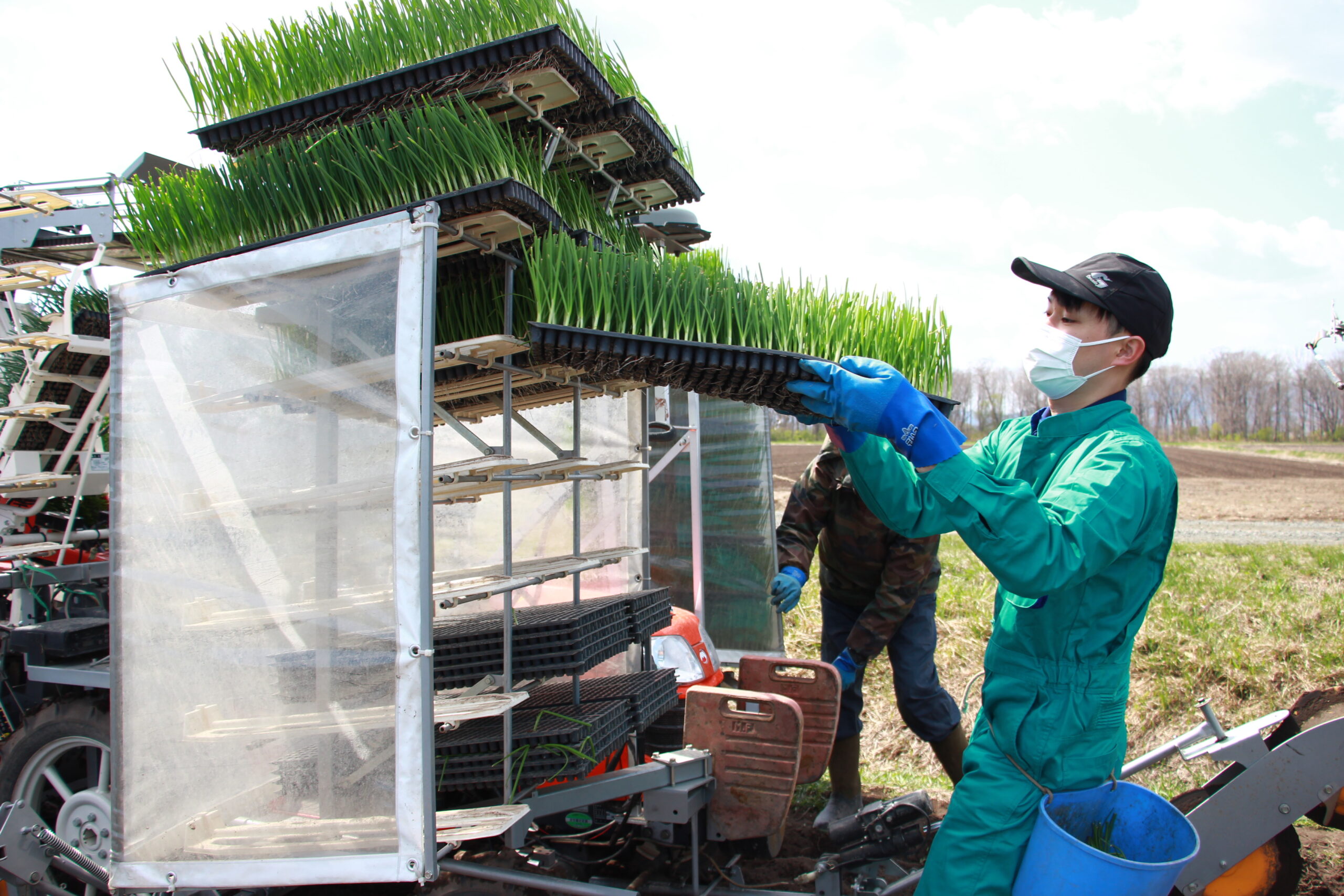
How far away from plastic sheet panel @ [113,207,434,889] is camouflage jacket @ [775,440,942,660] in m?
2.16

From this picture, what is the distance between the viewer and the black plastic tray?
88.6 inches

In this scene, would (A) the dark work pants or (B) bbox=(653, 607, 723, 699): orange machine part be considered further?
(B) bbox=(653, 607, 723, 699): orange machine part

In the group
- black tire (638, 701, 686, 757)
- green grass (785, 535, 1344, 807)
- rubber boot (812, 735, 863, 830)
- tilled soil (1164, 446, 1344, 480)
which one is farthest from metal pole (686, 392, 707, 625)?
tilled soil (1164, 446, 1344, 480)

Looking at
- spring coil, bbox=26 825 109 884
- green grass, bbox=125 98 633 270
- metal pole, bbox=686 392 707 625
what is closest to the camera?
green grass, bbox=125 98 633 270

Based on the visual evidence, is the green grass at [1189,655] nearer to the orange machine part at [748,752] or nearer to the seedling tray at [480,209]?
the orange machine part at [748,752]

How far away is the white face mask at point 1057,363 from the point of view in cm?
192

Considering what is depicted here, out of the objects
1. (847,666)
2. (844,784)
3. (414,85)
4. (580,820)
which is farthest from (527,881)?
(414,85)

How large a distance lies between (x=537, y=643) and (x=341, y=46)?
6.96 feet

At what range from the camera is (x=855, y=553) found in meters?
3.71

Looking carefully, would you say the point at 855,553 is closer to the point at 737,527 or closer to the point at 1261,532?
the point at 737,527

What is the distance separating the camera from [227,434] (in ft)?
6.87

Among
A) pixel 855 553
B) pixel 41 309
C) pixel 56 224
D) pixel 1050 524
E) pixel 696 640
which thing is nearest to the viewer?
pixel 1050 524

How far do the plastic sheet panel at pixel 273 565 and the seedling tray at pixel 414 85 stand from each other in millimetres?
850

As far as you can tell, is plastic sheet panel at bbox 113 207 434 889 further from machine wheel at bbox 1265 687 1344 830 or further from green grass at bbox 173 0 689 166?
machine wheel at bbox 1265 687 1344 830
